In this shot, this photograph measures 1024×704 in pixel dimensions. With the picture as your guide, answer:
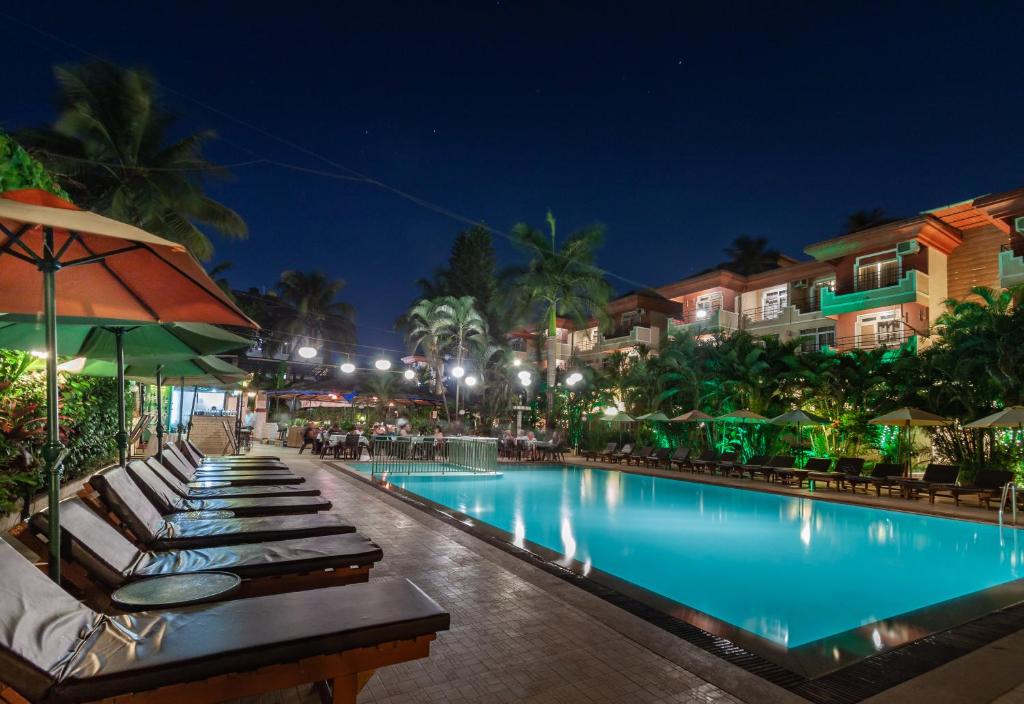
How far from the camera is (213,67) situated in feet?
49.7

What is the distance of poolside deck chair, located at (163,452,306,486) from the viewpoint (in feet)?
22.8

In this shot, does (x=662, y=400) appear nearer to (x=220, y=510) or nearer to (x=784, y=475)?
(x=784, y=475)

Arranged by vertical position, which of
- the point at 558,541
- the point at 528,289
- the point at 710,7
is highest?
the point at 710,7

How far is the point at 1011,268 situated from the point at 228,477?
22.0 m

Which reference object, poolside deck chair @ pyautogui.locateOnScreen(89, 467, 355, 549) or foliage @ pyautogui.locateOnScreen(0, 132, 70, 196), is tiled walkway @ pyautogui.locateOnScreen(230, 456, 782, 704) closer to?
poolside deck chair @ pyautogui.locateOnScreen(89, 467, 355, 549)

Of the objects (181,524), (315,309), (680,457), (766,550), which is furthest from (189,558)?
(315,309)

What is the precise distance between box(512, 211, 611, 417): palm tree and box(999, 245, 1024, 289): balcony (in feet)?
45.1

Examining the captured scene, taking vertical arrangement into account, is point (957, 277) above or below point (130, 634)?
above

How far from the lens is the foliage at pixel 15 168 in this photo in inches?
221

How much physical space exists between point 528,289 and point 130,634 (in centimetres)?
2400

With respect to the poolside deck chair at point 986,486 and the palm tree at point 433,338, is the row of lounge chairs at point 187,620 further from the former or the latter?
the palm tree at point 433,338

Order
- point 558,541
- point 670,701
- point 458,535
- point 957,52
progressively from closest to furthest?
1. point 670,701
2. point 458,535
3. point 558,541
4. point 957,52

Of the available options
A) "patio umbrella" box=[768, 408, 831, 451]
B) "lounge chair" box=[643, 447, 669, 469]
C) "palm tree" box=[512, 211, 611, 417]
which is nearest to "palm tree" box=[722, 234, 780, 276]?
"palm tree" box=[512, 211, 611, 417]

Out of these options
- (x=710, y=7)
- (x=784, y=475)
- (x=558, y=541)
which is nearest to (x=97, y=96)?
(x=558, y=541)
